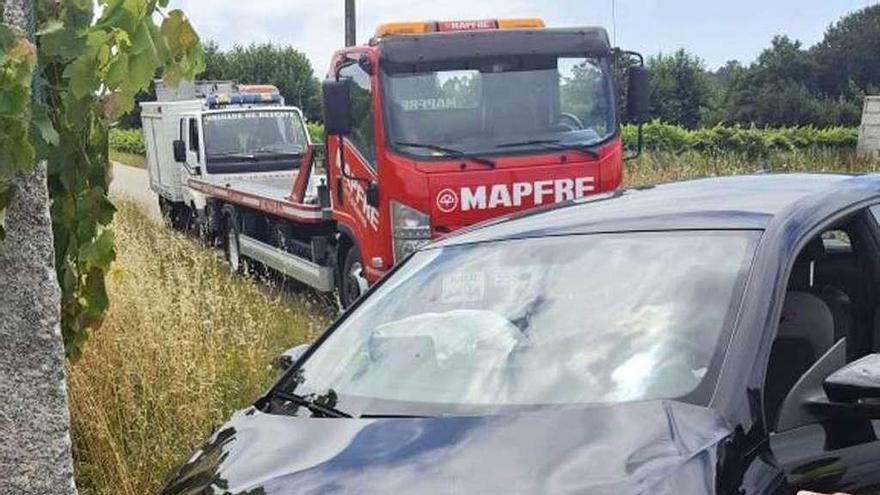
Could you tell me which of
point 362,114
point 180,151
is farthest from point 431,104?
point 180,151

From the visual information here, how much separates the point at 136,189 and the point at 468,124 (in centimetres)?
2176

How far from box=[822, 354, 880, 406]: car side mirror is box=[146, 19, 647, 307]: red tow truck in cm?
587

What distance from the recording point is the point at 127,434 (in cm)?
527

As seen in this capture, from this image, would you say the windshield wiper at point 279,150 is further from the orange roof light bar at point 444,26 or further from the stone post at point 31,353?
the stone post at point 31,353

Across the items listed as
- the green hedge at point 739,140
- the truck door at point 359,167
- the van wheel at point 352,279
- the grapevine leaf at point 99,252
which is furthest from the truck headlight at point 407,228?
the green hedge at point 739,140

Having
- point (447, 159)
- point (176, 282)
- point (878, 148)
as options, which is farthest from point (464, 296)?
point (878, 148)

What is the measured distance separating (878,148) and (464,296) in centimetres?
2383

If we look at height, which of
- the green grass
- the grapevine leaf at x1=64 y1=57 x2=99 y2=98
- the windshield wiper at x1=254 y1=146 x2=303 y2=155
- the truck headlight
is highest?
the grapevine leaf at x1=64 y1=57 x2=99 y2=98

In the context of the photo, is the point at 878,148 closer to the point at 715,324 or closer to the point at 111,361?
the point at 111,361

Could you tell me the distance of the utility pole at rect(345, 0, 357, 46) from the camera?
19.8m

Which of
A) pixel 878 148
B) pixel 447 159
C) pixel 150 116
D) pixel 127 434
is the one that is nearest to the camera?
pixel 127 434

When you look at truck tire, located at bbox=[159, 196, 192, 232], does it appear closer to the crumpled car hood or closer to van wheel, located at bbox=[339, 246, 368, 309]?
van wheel, located at bbox=[339, 246, 368, 309]

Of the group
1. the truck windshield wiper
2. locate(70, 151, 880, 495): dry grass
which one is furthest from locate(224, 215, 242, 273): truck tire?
locate(70, 151, 880, 495): dry grass

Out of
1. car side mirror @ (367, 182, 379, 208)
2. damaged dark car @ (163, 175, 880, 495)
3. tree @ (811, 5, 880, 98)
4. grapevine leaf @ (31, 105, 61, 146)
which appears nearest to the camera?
damaged dark car @ (163, 175, 880, 495)
